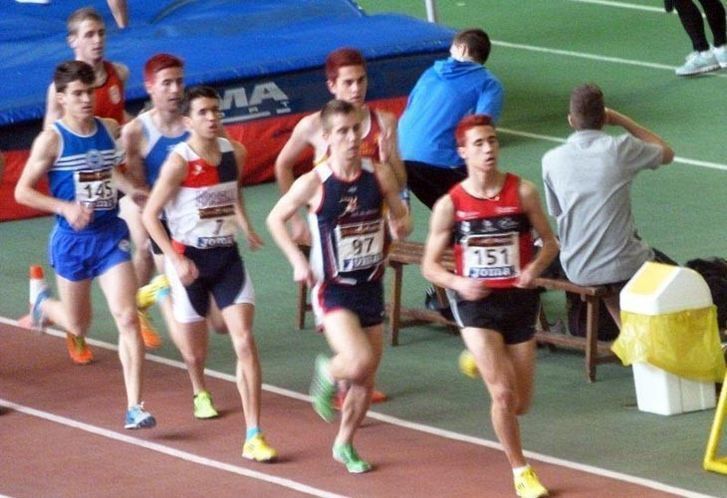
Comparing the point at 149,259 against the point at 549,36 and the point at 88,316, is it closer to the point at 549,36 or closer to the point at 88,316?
the point at 88,316

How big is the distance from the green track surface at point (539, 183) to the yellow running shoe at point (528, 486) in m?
0.58

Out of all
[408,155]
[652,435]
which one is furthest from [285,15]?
[652,435]

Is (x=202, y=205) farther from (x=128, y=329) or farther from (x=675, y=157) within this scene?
(x=675, y=157)

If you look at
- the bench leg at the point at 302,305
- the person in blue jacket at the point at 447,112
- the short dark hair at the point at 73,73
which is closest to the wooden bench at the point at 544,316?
the person in blue jacket at the point at 447,112

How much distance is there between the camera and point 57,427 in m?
9.51

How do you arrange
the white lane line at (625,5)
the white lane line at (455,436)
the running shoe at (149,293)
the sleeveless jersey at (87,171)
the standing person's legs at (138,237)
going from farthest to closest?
1. the white lane line at (625,5)
2. the standing person's legs at (138,237)
3. the running shoe at (149,293)
4. the sleeveless jersey at (87,171)
5. the white lane line at (455,436)

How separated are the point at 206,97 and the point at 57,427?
6.62 ft

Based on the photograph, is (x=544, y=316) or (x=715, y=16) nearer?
(x=544, y=316)

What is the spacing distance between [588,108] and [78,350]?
11.0ft

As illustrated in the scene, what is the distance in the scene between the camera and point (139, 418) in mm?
9188

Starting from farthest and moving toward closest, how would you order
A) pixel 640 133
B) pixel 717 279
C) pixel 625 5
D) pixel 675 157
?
pixel 625 5 → pixel 675 157 → pixel 717 279 → pixel 640 133

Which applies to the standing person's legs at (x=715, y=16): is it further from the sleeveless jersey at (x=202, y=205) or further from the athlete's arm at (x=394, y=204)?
the sleeveless jersey at (x=202, y=205)

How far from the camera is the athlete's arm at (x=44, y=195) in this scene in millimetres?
9211

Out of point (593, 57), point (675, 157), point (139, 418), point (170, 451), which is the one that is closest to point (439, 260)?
point (170, 451)
